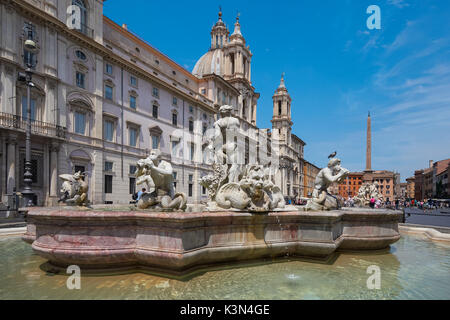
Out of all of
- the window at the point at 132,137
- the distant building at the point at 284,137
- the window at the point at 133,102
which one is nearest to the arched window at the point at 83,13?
the window at the point at 133,102

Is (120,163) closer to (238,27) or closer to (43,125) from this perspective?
(43,125)

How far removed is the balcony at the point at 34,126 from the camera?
16734mm

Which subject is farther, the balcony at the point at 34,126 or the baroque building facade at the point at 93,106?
the baroque building facade at the point at 93,106

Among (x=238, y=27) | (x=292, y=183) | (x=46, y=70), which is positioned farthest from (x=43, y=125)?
(x=292, y=183)

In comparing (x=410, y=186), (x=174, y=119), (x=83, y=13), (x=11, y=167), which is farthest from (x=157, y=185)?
(x=410, y=186)

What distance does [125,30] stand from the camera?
29.8m

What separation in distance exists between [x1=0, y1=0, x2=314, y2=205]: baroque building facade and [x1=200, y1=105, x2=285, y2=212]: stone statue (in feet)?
55.2

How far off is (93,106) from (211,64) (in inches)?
1497

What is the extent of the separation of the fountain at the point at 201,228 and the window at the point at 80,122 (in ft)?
60.0

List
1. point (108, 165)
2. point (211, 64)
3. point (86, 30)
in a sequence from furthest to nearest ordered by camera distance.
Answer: point (211, 64) < point (108, 165) < point (86, 30)

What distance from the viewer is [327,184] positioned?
6.30 metres

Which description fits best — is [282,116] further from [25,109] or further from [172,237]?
[172,237]

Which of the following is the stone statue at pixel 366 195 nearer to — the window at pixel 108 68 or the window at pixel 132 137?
the window at pixel 132 137
